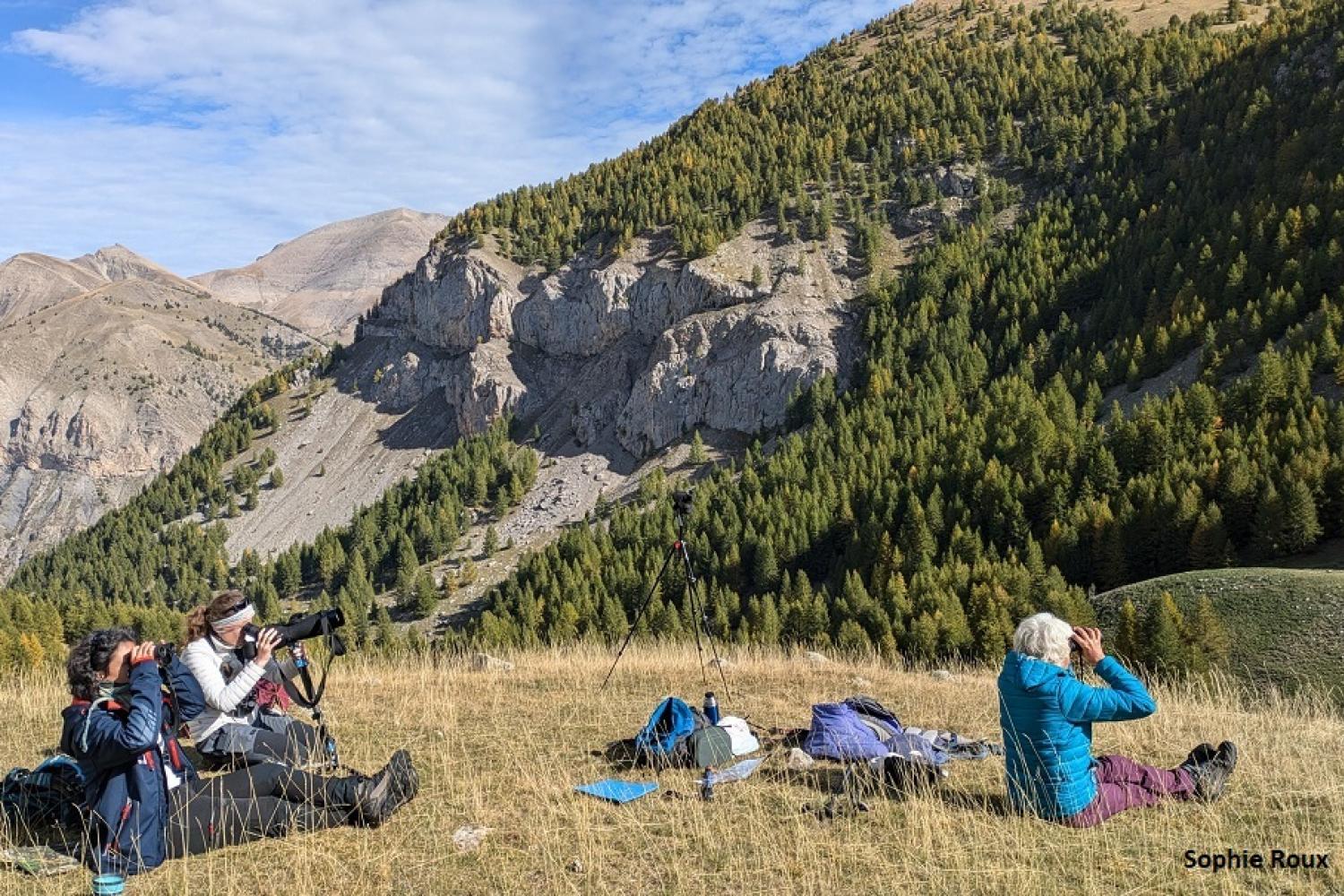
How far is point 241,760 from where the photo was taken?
27.8 ft

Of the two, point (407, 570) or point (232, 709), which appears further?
point (407, 570)

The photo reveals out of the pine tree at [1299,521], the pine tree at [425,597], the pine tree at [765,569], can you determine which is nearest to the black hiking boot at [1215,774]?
the pine tree at [1299,521]

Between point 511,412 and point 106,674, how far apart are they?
118 meters

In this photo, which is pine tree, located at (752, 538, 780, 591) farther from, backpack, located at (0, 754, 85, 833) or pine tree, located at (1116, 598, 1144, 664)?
backpack, located at (0, 754, 85, 833)

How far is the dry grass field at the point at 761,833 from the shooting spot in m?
5.71

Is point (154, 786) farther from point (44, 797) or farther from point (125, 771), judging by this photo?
point (44, 797)

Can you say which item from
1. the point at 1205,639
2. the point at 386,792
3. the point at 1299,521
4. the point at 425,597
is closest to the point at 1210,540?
the point at 1299,521

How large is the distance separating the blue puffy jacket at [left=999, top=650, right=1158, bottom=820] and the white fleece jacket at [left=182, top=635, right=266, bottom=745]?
247 inches

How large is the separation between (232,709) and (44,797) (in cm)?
165

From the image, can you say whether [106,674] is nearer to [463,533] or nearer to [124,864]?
[124,864]

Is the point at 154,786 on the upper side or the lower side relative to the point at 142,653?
lower

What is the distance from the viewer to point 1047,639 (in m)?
6.54

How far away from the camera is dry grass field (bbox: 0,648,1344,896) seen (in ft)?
18.7

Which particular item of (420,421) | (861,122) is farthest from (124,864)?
(861,122)
